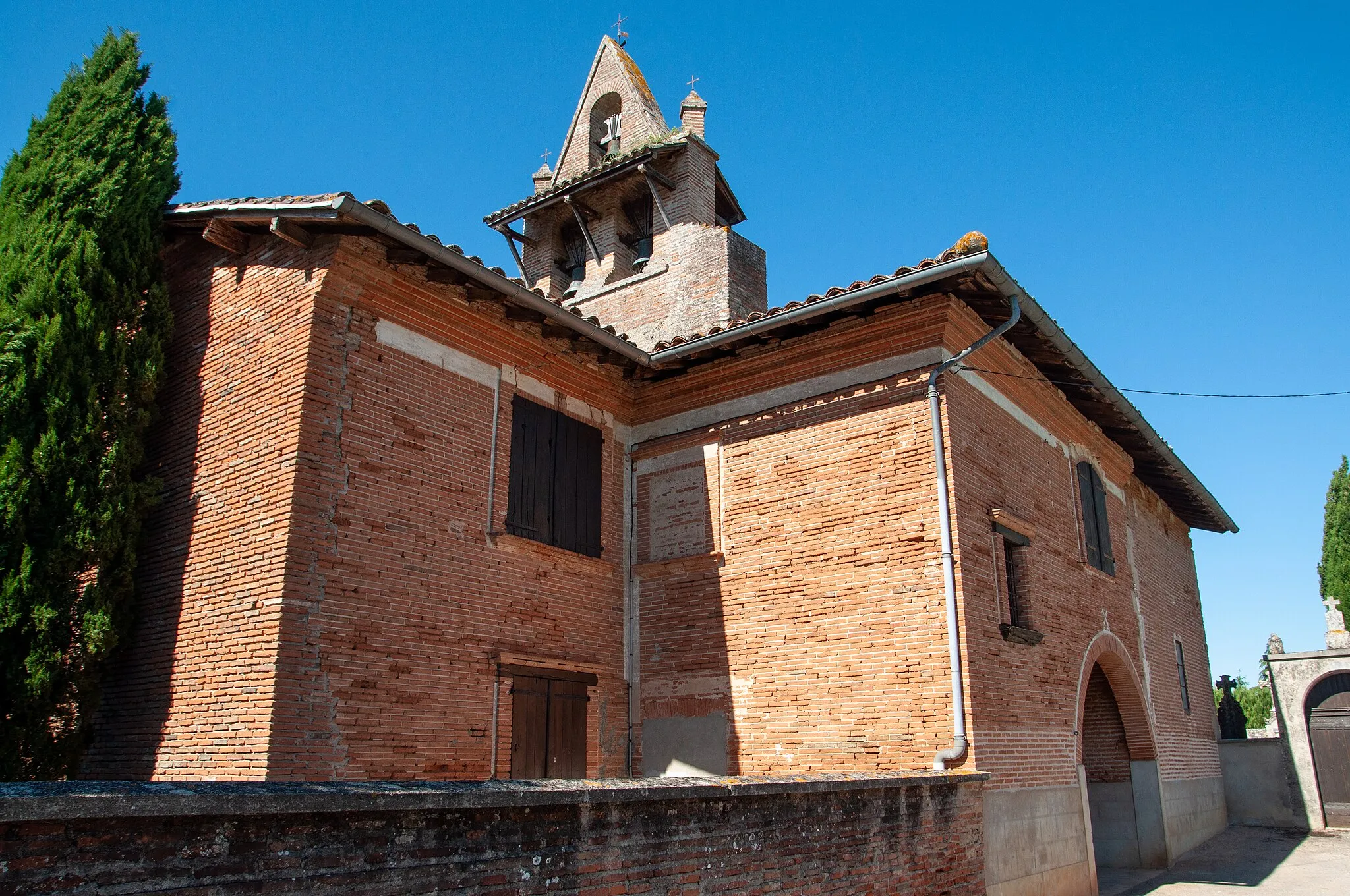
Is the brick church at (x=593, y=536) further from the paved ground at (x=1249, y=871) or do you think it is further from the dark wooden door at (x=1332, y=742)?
the dark wooden door at (x=1332, y=742)

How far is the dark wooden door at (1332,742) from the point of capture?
62.6 ft

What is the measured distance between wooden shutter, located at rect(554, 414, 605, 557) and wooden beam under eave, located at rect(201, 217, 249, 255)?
3580mm

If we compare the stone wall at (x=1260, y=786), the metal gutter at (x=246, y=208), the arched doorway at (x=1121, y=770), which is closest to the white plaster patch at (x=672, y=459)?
the metal gutter at (x=246, y=208)

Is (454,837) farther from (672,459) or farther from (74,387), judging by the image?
(672,459)

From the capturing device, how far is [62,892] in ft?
10.3

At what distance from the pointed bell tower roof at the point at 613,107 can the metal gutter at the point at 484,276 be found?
765cm

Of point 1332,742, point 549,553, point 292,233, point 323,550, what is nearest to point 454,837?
point 323,550

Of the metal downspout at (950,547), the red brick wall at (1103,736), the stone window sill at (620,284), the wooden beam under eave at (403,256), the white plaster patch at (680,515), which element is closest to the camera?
the metal downspout at (950,547)

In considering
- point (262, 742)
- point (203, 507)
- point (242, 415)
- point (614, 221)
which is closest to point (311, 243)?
point (242, 415)

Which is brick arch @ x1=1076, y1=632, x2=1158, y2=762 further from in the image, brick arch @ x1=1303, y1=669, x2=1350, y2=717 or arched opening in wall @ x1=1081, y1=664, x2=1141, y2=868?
brick arch @ x1=1303, y1=669, x2=1350, y2=717

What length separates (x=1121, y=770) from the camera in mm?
13734

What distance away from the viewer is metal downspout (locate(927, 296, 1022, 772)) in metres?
8.66

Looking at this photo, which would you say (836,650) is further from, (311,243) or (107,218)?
(107,218)

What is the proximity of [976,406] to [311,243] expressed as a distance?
6856mm
